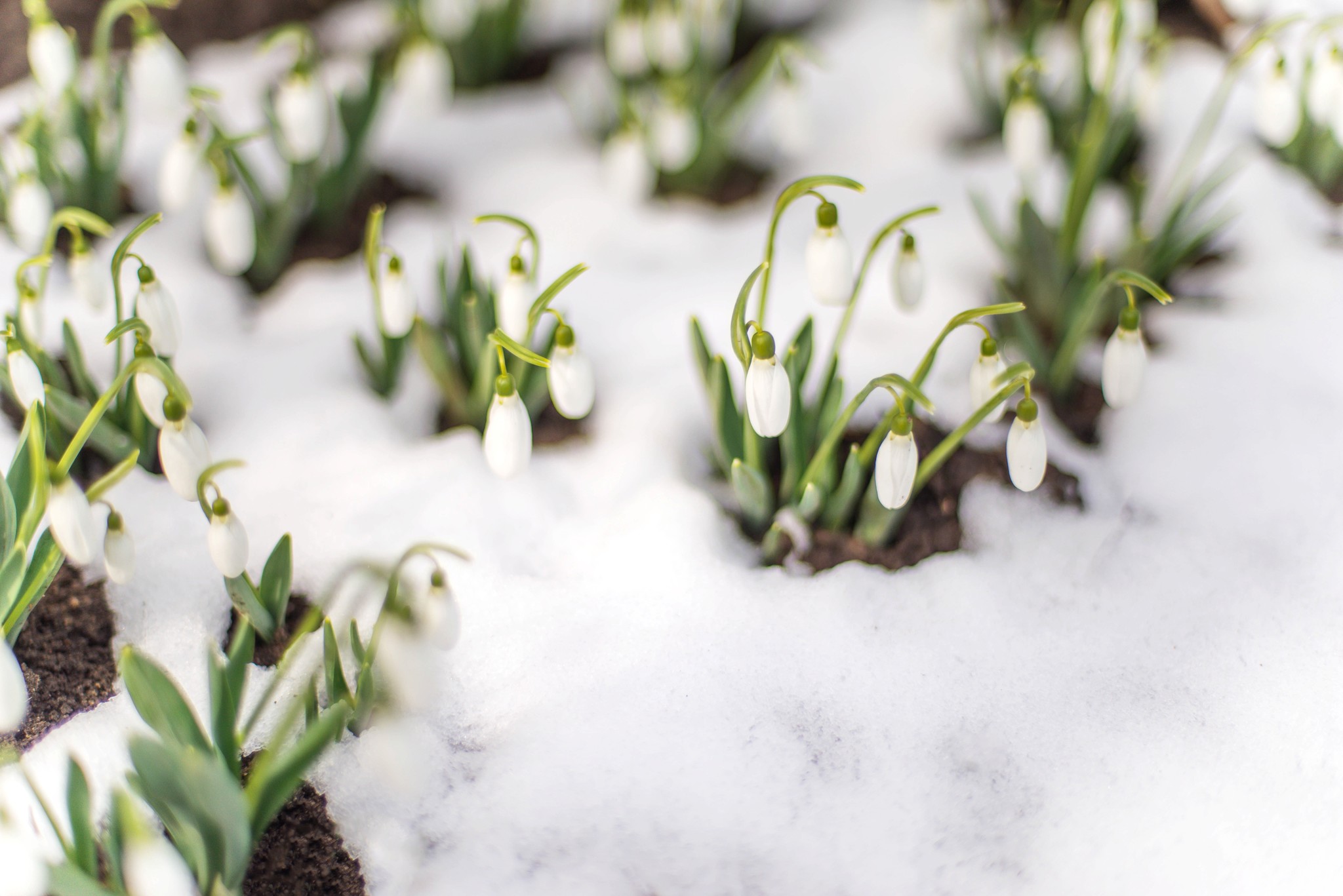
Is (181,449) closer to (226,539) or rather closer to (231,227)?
(226,539)

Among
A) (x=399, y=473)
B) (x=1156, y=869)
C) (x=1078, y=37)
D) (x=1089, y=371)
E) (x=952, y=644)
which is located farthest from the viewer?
(x=1078, y=37)

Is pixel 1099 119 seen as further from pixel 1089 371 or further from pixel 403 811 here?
pixel 403 811

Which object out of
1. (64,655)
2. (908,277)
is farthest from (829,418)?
(64,655)

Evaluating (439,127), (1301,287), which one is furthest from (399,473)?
(1301,287)

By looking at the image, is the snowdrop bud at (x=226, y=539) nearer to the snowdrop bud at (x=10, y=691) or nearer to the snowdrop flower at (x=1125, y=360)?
the snowdrop bud at (x=10, y=691)

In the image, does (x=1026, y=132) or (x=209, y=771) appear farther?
(x=1026, y=132)

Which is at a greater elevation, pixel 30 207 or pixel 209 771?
pixel 30 207

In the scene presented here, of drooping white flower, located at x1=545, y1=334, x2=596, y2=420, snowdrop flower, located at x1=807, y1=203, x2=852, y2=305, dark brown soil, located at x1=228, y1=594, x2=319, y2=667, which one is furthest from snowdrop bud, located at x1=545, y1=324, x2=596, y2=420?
dark brown soil, located at x1=228, y1=594, x2=319, y2=667
